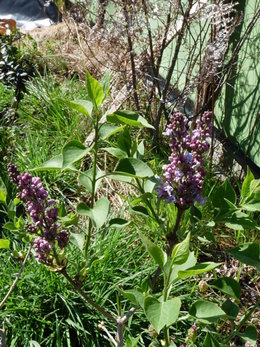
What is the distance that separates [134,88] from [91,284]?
154cm

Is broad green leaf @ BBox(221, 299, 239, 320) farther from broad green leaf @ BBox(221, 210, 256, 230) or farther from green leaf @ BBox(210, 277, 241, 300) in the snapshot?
broad green leaf @ BBox(221, 210, 256, 230)

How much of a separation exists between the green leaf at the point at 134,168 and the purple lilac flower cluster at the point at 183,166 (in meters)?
0.09

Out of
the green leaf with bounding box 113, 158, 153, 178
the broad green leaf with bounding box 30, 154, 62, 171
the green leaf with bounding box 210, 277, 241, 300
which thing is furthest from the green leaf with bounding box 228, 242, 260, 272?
the broad green leaf with bounding box 30, 154, 62, 171

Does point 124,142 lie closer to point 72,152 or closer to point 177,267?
point 72,152

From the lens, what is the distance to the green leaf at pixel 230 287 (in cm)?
134

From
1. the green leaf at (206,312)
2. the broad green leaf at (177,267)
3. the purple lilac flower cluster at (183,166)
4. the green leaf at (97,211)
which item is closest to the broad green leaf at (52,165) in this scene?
the green leaf at (97,211)

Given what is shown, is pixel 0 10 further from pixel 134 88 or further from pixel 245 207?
pixel 245 207

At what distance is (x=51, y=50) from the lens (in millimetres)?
5566

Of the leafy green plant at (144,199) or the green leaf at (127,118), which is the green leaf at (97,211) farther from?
the green leaf at (127,118)

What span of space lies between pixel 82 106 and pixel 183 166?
311mm

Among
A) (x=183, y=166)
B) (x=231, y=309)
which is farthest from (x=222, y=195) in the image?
(x=231, y=309)

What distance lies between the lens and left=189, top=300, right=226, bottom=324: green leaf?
1.20 metres

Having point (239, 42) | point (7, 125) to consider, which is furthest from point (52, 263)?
point (7, 125)

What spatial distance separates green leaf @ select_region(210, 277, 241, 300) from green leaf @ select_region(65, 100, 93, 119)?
0.56 meters
